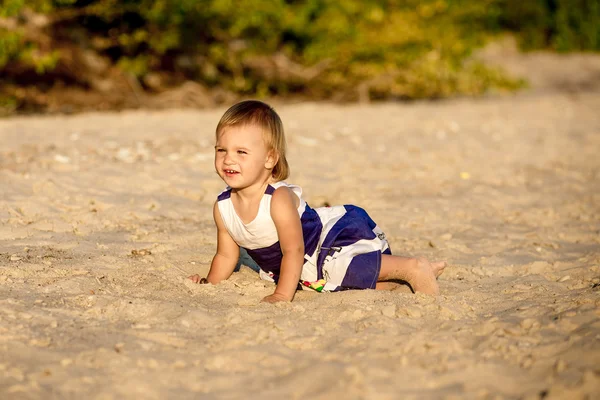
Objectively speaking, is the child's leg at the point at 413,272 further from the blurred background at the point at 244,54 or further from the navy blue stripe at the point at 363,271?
the blurred background at the point at 244,54

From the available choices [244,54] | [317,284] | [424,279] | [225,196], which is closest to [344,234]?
[317,284]

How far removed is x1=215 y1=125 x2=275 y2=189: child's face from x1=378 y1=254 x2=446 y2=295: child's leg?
0.74 metres

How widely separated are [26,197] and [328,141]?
342cm

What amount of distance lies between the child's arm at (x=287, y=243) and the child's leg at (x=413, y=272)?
0.46m

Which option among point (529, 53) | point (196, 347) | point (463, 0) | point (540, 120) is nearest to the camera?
point (196, 347)

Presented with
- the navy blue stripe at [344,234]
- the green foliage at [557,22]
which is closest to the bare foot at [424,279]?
the navy blue stripe at [344,234]

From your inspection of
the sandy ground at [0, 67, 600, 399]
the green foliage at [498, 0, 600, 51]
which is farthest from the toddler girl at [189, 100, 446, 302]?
the green foliage at [498, 0, 600, 51]

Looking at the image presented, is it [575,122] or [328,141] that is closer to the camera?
[328,141]

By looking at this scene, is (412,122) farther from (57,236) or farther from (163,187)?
(57,236)

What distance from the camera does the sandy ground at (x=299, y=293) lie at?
2271 millimetres

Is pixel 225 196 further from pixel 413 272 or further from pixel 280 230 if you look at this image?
pixel 413 272

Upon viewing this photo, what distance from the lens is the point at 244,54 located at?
11.1 meters

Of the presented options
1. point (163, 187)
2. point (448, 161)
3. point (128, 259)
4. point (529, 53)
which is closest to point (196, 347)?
point (128, 259)

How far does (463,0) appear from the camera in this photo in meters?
11.7
